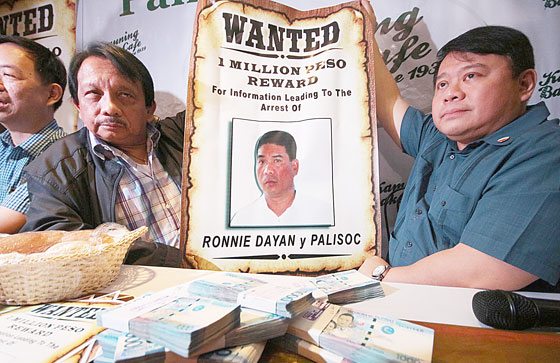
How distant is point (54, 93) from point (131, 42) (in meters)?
0.34

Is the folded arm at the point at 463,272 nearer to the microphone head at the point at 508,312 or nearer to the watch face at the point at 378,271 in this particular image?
the watch face at the point at 378,271

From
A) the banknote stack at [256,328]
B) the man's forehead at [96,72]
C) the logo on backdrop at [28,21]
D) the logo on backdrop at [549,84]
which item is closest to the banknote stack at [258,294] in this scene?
the banknote stack at [256,328]

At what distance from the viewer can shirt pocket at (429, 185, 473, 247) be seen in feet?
3.73

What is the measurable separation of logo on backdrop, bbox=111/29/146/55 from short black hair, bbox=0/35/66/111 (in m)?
0.23

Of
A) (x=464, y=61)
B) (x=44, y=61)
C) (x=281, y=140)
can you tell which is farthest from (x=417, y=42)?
(x=44, y=61)

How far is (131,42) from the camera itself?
1.48 metres

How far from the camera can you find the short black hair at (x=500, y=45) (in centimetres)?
118

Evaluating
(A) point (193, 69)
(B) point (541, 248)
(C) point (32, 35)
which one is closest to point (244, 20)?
(A) point (193, 69)

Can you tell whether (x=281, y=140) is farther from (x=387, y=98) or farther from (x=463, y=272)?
(x=463, y=272)

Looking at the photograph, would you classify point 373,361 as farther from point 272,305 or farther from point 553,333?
point 553,333

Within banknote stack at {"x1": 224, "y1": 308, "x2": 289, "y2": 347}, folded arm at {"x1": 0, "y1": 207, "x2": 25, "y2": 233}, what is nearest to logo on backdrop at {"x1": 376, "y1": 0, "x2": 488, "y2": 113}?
banknote stack at {"x1": 224, "y1": 308, "x2": 289, "y2": 347}

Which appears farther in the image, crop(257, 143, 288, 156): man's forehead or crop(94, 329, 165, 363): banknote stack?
crop(257, 143, 288, 156): man's forehead

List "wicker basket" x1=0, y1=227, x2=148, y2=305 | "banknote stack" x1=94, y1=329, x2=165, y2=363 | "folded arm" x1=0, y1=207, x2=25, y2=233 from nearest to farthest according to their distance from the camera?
"banknote stack" x1=94, y1=329, x2=165, y2=363
"wicker basket" x1=0, y1=227, x2=148, y2=305
"folded arm" x1=0, y1=207, x2=25, y2=233

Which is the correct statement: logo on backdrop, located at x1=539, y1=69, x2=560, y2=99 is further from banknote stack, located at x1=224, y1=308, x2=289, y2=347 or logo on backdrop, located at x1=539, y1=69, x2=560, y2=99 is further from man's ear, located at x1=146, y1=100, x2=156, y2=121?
man's ear, located at x1=146, y1=100, x2=156, y2=121
